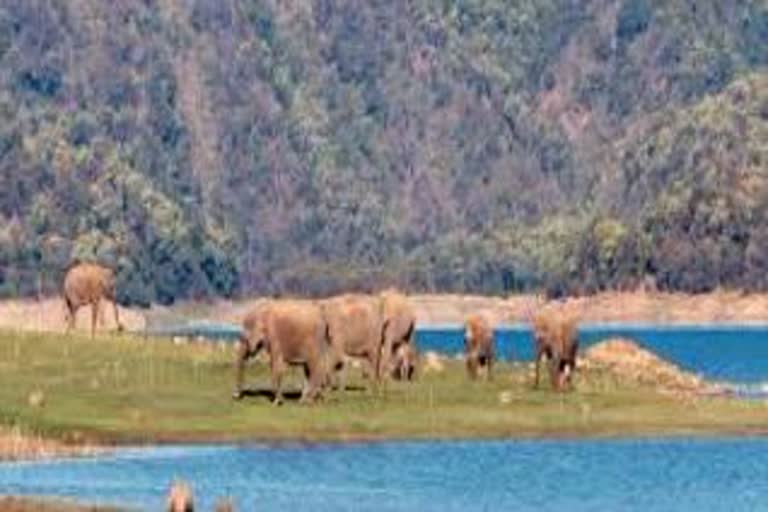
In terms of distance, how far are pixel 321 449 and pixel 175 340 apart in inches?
906

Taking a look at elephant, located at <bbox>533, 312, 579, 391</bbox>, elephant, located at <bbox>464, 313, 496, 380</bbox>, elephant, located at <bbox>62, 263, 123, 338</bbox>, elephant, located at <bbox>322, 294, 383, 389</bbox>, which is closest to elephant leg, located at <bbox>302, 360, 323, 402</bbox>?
elephant, located at <bbox>322, 294, 383, 389</bbox>

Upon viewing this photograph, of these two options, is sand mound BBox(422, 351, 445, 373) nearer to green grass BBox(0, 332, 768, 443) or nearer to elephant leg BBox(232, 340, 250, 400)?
green grass BBox(0, 332, 768, 443)

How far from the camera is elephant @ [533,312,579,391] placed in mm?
99294

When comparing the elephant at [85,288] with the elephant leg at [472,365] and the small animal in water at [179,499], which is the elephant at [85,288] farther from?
the small animal in water at [179,499]

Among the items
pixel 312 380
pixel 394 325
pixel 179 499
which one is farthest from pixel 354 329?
pixel 179 499

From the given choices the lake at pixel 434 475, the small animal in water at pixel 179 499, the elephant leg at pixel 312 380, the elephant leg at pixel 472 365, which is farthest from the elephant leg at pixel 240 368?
the small animal in water at pixel 179 499

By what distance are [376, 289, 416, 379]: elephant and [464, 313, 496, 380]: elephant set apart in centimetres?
252

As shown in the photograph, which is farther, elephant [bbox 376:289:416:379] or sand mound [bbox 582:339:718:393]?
sand mound [bbox 582:339:718:393]

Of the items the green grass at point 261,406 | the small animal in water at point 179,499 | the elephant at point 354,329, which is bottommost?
the small animal in water at point 179,499

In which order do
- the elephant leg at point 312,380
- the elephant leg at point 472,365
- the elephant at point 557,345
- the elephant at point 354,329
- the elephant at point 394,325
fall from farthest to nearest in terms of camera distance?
1. the elephant leg at point 472,365
2. the elephant at point 557,345
3. the elephant at point 394,325
4. the elephant at point 354,329
5. the elephant leg at point 312,380

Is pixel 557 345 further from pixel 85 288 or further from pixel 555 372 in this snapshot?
pixel 85 288

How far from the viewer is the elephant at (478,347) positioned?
335ft

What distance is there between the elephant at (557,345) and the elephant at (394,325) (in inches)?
175

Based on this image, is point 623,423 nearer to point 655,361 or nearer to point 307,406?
point 307,406
